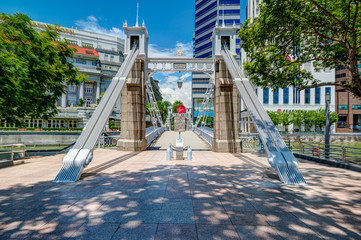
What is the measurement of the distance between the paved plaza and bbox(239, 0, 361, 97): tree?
626 cm

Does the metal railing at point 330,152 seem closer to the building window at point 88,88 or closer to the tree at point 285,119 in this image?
the tree at point 285,119

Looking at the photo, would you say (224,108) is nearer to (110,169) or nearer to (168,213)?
(110,169)

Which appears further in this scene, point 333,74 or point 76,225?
point 333,74

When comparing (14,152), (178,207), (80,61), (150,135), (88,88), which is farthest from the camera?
(88,88)

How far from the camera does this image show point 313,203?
13.7 feet

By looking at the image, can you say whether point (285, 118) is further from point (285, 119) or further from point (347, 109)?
point (347, 109)

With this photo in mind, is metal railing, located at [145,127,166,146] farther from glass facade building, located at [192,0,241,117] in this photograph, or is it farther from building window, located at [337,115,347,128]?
building window, located at [337,115,347,128]

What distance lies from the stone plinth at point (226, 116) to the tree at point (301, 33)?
5.07 ft

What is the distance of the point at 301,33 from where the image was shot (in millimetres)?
8852

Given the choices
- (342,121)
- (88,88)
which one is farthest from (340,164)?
(342,121)

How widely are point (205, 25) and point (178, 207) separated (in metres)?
78.2

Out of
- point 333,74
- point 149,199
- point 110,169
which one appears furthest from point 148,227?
point 333,74

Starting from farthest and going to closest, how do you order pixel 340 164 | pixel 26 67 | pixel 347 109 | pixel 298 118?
1. pixel 347 109
2. pixel 298 118
3. pixel 26 67
4. pixel 340 164

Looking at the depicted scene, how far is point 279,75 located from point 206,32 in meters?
67.2
